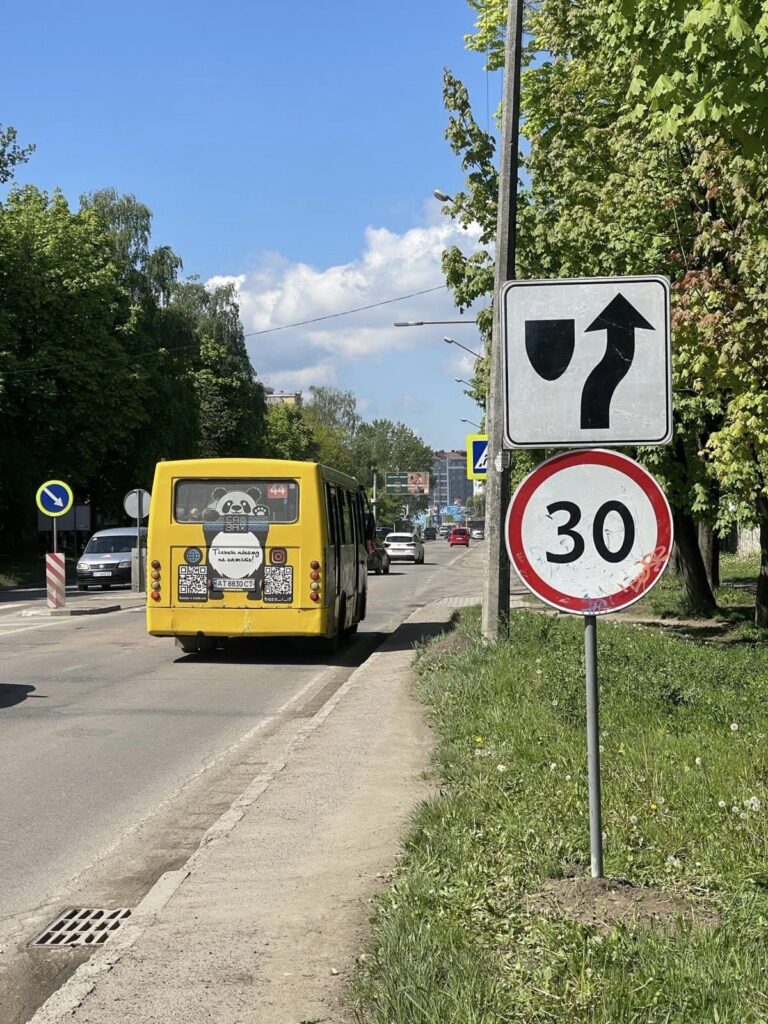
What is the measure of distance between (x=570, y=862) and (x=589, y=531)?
147cm

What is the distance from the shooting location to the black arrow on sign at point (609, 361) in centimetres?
545

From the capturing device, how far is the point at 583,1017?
12.8 ft

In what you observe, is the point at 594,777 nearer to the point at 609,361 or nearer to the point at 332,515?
the point at 609,361

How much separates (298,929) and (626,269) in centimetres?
1659

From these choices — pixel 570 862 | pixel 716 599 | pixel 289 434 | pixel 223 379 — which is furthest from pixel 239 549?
pixel 289 434

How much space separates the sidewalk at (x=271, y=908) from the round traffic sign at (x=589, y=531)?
157 centimetres

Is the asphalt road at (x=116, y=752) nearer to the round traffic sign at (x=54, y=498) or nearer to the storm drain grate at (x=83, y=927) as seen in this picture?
the storm drain grate at (x=83, y=927)

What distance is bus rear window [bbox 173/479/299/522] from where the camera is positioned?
17.8 metres

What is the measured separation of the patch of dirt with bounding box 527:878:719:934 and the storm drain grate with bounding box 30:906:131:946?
1781mm

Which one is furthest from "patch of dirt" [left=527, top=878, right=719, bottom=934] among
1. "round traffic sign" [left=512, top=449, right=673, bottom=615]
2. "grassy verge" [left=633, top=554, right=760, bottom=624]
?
"grassy verge" [left=633, top=554, right=760, bottom=624]

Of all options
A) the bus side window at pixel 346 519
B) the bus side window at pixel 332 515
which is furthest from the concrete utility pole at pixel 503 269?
the bus side window at pixel 346 519

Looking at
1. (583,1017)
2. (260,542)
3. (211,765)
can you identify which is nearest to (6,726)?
(211,765)

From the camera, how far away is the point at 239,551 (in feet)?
58.1

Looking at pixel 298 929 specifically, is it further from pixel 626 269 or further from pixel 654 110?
pixel 626 269
